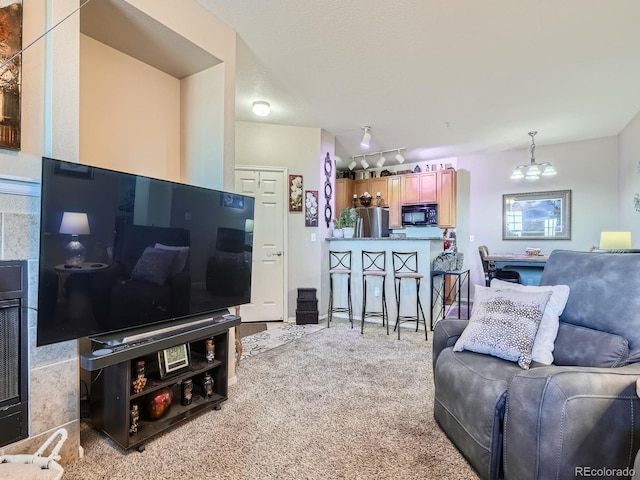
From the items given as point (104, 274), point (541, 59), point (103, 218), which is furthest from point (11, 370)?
point (541, 59)

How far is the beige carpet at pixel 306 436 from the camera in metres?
1.58

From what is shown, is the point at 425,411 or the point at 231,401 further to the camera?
the point at 231,401

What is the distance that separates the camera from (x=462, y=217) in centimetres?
605

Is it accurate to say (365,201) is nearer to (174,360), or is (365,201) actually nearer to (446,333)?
(446,333)

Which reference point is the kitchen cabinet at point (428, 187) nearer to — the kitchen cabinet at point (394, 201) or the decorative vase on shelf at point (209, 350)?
the kitchen cabinet at point (394, 201)

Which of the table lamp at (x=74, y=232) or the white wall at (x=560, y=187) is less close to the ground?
the white wall at (x=560, y=187)

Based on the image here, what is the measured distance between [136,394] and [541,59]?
3859mm

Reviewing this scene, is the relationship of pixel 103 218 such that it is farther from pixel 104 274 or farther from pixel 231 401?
pixel 231 401

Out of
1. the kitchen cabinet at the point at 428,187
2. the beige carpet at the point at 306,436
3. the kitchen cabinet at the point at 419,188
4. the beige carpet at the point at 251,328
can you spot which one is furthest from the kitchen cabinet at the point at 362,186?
the beige carpet at the point at 306,436

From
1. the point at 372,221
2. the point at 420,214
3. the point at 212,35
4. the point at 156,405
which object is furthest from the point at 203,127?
the point at 420,214

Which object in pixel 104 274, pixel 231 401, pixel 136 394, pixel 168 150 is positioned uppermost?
pixel 168 150

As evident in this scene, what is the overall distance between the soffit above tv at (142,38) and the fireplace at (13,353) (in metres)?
1.49

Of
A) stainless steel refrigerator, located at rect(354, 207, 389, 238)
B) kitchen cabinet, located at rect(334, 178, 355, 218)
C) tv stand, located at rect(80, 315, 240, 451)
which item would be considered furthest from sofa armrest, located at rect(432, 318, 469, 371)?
kitchen cabinet, located at rect(334, 178, 355, 218)

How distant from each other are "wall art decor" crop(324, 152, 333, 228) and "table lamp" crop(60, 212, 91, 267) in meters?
3.52
